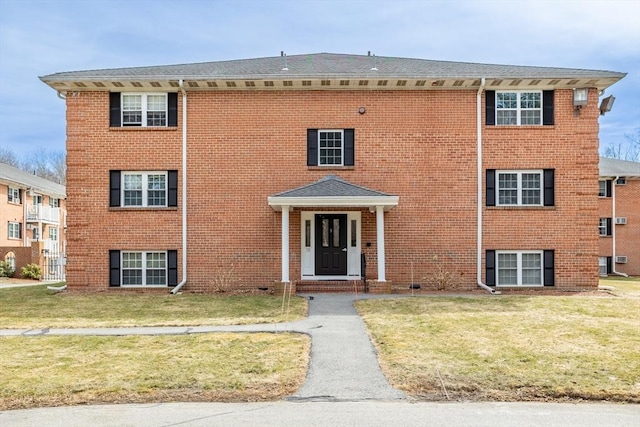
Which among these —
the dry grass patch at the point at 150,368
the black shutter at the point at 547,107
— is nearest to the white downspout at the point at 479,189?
the black shutter at the point at 547,107

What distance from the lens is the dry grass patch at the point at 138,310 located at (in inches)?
441

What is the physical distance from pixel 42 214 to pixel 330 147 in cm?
2784

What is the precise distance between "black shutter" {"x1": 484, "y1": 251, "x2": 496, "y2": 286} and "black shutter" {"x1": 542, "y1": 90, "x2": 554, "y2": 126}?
4477 mm

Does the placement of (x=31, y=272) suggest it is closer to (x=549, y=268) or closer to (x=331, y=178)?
(x=331, y=178)

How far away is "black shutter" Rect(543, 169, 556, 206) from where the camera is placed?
670 inches

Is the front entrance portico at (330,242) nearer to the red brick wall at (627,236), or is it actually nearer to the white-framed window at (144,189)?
the white-framed window at (144,189)

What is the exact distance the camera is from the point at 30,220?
119 feet

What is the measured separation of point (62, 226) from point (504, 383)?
42.0 meters

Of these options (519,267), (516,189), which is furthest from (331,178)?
(519,267)

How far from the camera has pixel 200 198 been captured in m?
17.0

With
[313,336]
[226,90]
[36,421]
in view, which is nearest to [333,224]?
[226,90]

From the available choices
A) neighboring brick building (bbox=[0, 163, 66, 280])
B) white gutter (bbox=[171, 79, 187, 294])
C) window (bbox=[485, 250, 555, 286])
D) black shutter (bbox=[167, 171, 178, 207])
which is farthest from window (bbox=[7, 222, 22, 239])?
window (bbox=[485, 250, 555, 286])

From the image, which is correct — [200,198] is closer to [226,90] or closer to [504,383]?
[226,90]

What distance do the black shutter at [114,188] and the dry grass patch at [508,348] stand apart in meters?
8.81
